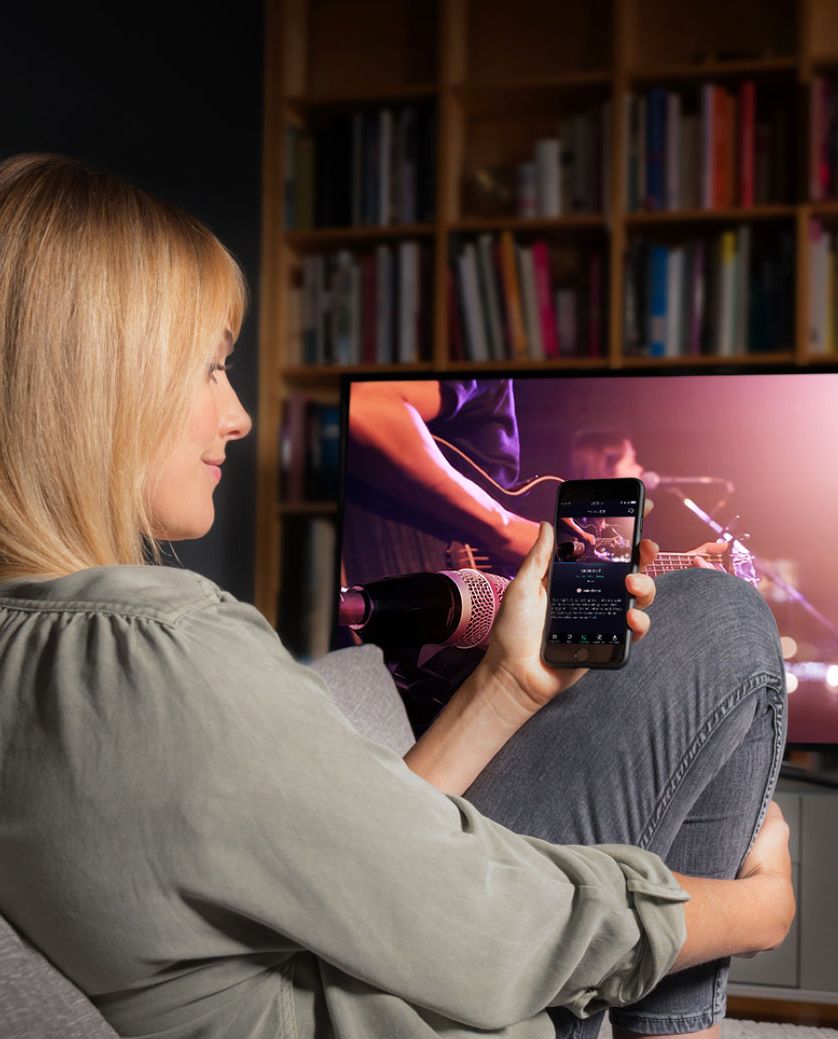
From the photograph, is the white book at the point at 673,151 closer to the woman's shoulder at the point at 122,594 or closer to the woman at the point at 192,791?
the woman at the point at 192,791

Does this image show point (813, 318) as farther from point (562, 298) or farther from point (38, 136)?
point (38, 136)

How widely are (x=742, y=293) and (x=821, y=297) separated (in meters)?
0.17

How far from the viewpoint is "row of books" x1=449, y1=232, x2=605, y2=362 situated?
280 cm

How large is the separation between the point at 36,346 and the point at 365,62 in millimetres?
2664

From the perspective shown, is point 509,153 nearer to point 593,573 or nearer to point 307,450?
point 307,450

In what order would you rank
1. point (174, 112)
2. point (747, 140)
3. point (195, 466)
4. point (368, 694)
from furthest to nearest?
point (747, 140) → point (174, 112) → point (368, 694) → point (195, 466)

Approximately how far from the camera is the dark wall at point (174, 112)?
2045mm

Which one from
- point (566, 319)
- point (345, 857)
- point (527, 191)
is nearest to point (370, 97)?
point (527, 191)

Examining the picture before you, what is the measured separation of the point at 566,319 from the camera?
9.36ft

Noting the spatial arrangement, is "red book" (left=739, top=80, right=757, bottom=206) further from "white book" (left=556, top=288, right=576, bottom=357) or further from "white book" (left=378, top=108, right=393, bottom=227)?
"white book" (left=378, top=108, right=393, bottom=227)

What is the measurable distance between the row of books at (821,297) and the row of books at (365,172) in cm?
90

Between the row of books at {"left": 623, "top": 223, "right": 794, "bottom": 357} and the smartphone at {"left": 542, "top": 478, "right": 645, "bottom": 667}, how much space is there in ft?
5.45

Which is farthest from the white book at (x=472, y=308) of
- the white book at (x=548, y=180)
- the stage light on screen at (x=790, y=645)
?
the stage light on screen at (x=790, y=645)

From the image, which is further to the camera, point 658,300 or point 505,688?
point 658,300
